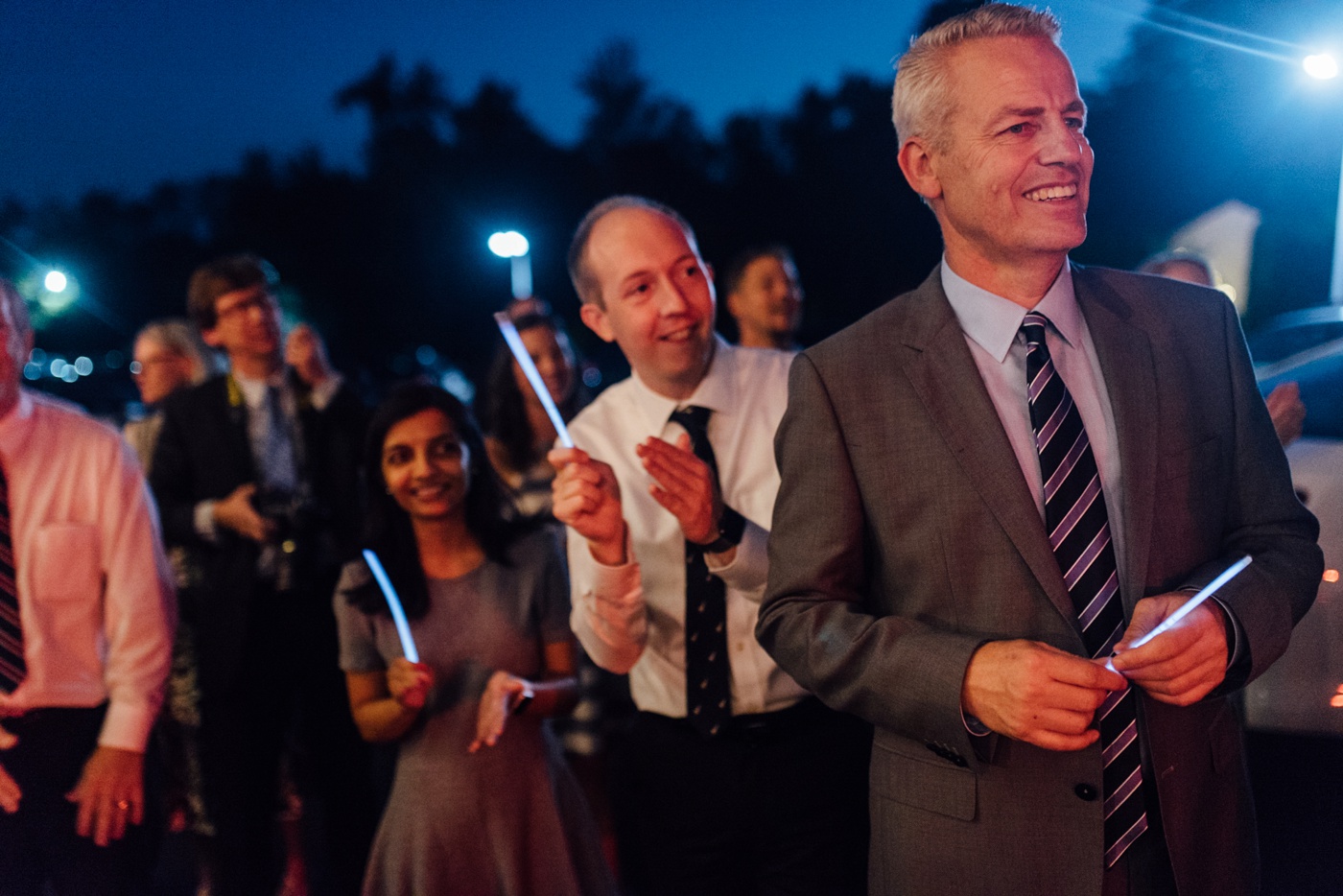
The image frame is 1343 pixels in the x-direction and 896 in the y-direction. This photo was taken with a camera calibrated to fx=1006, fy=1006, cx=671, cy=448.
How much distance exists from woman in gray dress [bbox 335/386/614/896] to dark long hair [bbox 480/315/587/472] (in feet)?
3.41

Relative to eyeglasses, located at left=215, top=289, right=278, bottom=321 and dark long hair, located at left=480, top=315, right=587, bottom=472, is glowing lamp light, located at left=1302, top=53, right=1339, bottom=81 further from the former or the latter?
eyeglasses, located at left=215, top=289, right=278, bottom=321

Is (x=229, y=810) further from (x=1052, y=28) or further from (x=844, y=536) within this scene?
(x=1052, y=28)

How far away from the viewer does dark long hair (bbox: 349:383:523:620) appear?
2.66 metres

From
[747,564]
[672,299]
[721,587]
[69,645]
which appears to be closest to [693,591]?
[721,587]

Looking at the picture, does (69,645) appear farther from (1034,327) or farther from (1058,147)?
(1058,147)

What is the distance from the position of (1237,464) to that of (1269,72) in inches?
107

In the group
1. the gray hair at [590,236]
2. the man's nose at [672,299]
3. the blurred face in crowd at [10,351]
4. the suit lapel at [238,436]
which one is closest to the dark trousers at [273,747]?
the suit lapel at [238,436]

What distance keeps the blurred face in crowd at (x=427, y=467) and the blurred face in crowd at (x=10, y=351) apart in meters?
0.86

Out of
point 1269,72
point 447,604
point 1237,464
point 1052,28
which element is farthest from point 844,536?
point 1269,72

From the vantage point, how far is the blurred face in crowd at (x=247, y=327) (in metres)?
3.50

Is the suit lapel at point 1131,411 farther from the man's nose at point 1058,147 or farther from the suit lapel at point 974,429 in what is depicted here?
the man's nose at point 1058,147

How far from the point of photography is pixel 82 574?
7.52 feet

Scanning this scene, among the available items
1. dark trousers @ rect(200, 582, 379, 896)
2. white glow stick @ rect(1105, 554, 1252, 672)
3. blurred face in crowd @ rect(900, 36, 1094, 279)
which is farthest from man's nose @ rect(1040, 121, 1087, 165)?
dark trousers @ rect(200, 582, 379, 896)

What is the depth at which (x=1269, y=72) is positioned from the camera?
11.6ft
